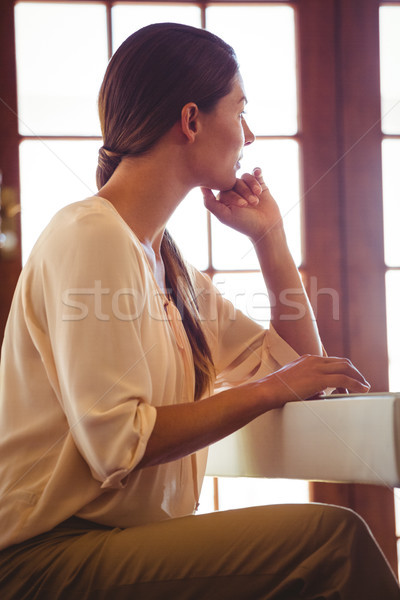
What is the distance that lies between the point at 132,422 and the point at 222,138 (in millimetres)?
559

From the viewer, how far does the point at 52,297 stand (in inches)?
32.9

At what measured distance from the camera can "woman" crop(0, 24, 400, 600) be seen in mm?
778

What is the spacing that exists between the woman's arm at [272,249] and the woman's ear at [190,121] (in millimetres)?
268

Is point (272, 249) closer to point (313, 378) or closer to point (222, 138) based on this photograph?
point (222, 138)

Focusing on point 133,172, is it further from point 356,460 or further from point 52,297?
point 356,460

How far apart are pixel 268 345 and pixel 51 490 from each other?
59 cm

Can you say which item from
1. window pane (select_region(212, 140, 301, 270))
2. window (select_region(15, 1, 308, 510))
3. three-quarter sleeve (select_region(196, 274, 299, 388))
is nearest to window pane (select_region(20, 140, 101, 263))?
window (select_region(15, 1, 308, 510))

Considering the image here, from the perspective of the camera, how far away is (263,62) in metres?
1.70

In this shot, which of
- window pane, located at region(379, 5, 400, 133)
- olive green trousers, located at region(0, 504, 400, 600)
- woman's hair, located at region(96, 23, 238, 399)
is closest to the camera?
olive green trousers, located at region(0, 504, 400, 600)

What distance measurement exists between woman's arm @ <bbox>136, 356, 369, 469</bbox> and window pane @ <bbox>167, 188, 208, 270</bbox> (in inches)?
29.7

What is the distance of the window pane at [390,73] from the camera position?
5.63 ft

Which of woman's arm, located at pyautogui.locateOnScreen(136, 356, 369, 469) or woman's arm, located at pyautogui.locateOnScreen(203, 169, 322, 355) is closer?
woman's arm, located at pyautogui.locateOnScreen(136, 356, 369, 469)

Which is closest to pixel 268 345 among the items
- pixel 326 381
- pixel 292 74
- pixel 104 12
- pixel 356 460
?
pixel 326 381

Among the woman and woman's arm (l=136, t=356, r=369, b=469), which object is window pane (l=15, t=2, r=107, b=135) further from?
woman's arm (l=136, t=356, r=369, b=469)
